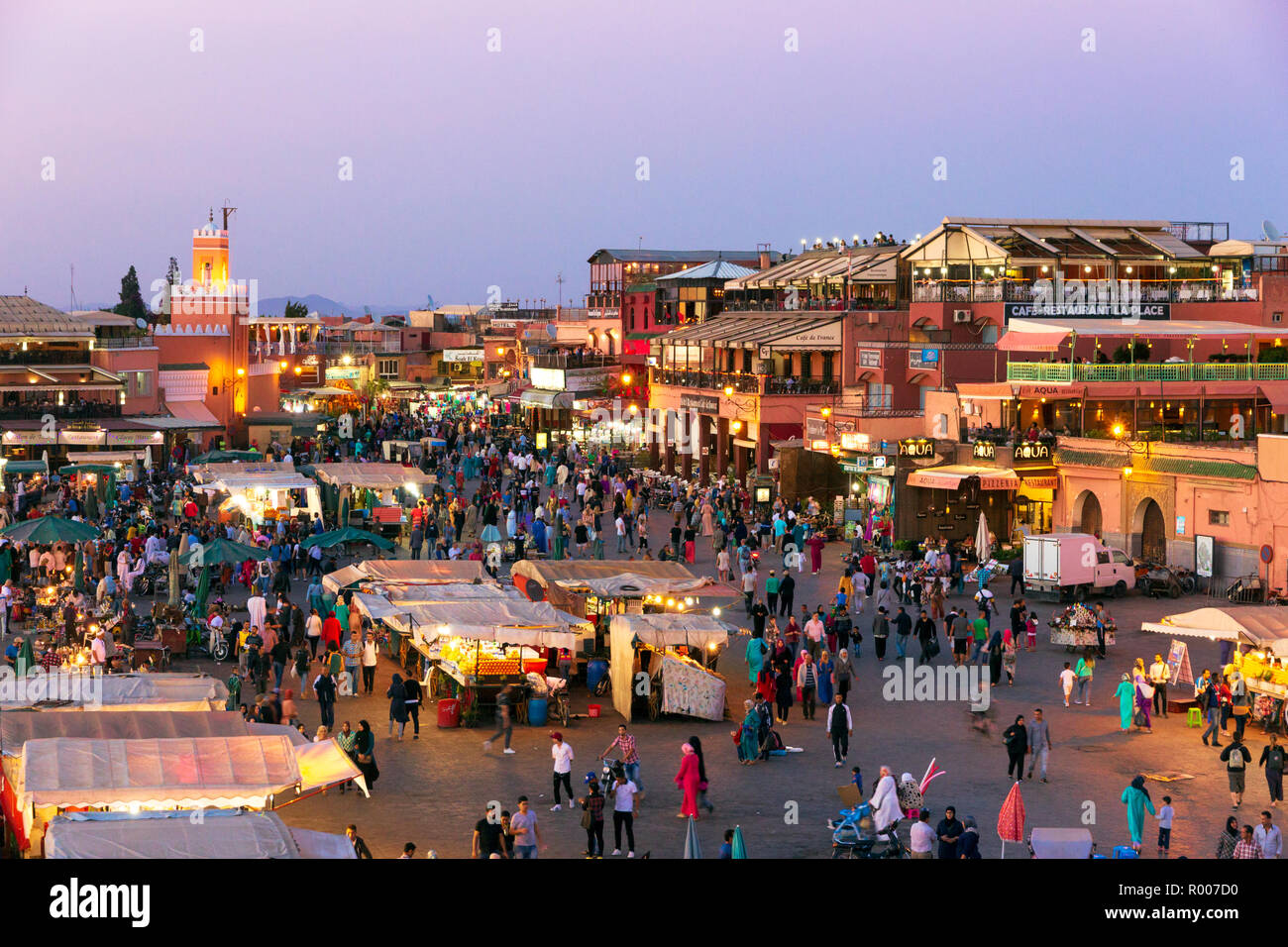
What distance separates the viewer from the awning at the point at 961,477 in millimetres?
37250

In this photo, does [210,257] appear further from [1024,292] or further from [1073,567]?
[1073,567]

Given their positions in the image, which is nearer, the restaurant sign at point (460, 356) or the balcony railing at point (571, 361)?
the balcony railing at point (571, 361)

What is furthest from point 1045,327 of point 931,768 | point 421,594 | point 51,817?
point 51,817

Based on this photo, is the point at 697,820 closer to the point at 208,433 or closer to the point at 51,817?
the point at 51,817

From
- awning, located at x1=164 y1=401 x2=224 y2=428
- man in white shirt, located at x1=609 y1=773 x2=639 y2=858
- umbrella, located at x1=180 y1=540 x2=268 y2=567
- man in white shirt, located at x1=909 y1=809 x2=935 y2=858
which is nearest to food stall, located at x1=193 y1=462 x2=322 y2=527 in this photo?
umbrella, located at x1=180 y1=540 x2=268 y2=567

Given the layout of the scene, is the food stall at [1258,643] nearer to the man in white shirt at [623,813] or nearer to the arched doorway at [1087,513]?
the man in white shirt at [623,813]

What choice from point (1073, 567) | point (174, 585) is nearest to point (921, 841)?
point (1073, 567)

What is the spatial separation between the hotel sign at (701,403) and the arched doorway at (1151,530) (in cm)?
2125

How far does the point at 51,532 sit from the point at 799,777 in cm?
1738

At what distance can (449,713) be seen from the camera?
71.0 ft

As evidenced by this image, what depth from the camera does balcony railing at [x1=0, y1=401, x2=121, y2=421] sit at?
174 feet

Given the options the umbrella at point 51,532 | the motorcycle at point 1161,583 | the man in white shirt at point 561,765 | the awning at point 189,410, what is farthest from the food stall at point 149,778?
the awning at point 189,410

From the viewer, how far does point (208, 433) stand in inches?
2507
